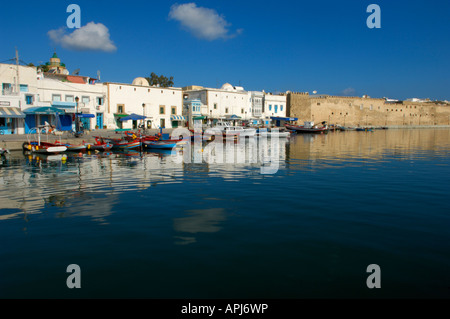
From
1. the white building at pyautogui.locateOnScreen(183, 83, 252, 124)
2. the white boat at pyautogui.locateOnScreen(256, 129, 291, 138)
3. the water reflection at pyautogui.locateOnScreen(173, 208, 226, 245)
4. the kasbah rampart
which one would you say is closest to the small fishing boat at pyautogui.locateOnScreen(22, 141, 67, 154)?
the water reflection at pyautogui.locateOnScreen(173, 208, 226, 245)

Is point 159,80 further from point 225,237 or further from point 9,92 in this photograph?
point 225,237

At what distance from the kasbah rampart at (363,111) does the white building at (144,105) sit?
28.2 metres

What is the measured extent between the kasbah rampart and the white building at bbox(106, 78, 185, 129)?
28183mm

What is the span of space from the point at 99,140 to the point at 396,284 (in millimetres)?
25058

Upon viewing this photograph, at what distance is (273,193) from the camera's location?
1099 cm

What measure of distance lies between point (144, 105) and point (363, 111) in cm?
5978

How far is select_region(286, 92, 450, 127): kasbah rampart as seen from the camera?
67.3 meters

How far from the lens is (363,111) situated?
267 ft

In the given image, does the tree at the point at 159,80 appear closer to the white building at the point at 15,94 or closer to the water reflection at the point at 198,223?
the white building at the point at 15,94

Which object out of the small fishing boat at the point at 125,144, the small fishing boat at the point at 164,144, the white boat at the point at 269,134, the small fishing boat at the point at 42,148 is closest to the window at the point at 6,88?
the small fishing boat at the point at 42,148

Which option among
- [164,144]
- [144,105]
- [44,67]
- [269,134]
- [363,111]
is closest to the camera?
[164,144]

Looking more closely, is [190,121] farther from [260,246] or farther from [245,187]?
[260,246]

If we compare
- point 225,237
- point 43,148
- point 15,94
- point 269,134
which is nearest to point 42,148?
point 43,148

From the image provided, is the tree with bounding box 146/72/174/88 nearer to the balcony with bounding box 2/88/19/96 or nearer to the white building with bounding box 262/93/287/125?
the white building with bounding box 262/93/287/125
